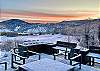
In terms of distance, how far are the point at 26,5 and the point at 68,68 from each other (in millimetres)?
2842

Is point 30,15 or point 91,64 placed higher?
point 30,15

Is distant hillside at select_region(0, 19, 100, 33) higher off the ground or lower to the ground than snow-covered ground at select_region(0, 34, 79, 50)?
higher

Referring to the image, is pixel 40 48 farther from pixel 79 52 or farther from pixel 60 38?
pixel 79 52

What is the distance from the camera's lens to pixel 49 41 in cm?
553

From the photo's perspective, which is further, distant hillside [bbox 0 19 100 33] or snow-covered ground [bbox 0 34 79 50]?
snow-covered ground [bbox 0 34 79 50]

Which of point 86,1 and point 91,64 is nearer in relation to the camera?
point 91,64

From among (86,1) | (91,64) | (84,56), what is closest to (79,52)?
(84,56)

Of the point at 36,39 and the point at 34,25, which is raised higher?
the point at 34,25

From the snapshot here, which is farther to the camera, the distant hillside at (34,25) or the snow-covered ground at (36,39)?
the snow-covered ground at (36,39)

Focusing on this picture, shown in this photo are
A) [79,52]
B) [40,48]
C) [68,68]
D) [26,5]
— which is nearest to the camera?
[68,68]

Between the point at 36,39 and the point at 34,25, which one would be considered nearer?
the point at 34,25

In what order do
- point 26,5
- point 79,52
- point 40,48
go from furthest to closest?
point 40,48, point 26,5, point 79,52

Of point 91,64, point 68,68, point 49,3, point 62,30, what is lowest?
point 91,64

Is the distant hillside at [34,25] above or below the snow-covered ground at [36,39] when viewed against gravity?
above
